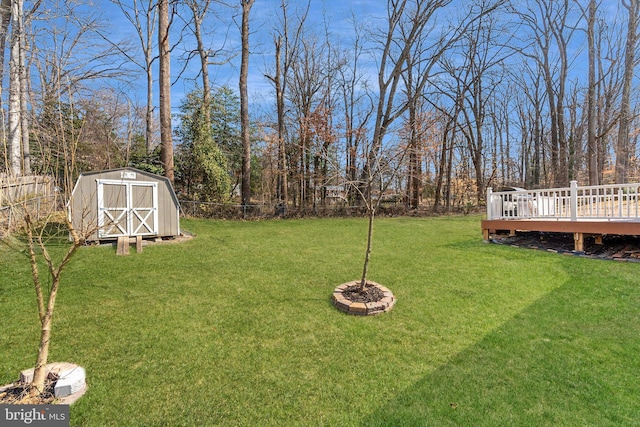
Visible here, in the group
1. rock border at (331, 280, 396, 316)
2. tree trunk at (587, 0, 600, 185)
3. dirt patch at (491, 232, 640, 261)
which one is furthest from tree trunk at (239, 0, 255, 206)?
tree trunk at (587, 0, 600, 185)

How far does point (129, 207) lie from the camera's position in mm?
7109

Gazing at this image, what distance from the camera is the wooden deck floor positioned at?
17.5ft

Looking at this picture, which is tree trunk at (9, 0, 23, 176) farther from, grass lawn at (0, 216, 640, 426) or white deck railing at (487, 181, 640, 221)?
white deck railing at (487, 181, 640, 221)

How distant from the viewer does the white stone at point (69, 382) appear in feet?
6.98

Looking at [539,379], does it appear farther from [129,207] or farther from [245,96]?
[245,96]

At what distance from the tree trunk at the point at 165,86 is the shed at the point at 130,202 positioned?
8.84 feet

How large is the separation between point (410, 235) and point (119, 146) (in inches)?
455

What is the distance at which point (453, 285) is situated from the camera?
4383 millimetres

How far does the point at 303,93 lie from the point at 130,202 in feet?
39.2

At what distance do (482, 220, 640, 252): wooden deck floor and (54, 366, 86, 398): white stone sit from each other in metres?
7.65

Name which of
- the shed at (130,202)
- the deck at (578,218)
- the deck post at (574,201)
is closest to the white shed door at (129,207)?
the shed at (130,202)

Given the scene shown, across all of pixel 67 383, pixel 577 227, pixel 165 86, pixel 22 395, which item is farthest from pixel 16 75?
pixel 577 227

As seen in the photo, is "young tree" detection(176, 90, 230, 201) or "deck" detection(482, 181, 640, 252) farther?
"young tree" detection(176, 90, 230, 201)

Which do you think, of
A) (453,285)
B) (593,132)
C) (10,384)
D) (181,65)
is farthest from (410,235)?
(181,65)
